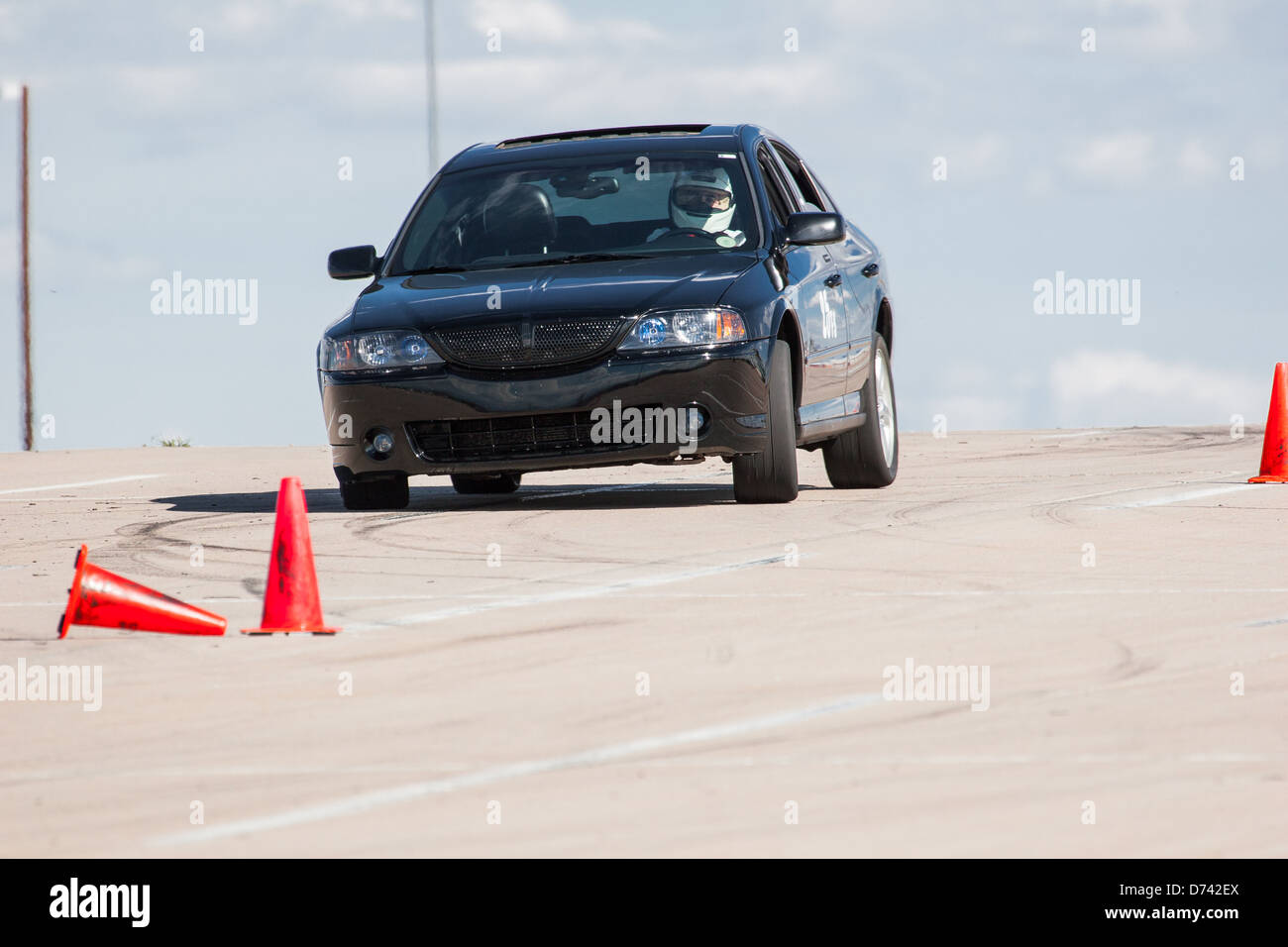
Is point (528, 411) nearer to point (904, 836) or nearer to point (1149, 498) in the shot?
point (1149, 498)

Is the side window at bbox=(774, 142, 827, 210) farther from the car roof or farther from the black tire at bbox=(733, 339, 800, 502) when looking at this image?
Answer: the black tire at bbox=(733, 339, 800, 502)

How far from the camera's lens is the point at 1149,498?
1082 centimetres

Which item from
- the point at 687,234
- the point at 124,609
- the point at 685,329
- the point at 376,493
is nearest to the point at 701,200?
the point at 687,234

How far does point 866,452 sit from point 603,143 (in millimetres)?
2456

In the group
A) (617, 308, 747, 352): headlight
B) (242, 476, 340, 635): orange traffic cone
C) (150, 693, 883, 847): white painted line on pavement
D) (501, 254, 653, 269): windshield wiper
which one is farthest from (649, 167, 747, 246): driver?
(150, 693, 883, 847): white painted line on pavement

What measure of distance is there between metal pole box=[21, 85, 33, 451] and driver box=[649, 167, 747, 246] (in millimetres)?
24900

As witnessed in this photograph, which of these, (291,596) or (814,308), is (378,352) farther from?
(291,596)

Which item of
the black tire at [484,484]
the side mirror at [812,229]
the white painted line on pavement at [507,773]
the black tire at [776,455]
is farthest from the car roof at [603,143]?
the white painted line on pavement at [507,773]

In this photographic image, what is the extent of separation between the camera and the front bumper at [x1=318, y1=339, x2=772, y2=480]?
9719mm

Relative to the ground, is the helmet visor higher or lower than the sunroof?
lower

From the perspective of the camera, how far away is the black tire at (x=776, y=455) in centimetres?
988
